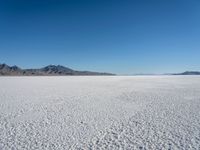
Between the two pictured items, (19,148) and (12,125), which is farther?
(12,125)

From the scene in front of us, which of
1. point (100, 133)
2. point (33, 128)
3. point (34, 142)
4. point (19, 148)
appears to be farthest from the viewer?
point (33, 128)

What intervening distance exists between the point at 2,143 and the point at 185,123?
428 centimetres

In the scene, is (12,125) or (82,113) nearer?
(12,125)

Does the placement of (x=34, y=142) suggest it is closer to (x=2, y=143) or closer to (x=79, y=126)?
(x=2, y=143)

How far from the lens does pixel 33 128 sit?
190 inches

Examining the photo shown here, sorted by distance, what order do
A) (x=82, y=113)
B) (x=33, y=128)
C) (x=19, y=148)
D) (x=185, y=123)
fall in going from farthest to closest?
(x=82, y=113)
(x=185, y=123)
(x=33, y=128)
(x=19, y=148)

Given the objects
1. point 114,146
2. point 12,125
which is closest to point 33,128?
point 12,125

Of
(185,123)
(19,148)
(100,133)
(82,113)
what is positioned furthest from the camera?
(82,113)

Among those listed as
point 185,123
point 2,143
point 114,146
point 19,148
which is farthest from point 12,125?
point 185,123

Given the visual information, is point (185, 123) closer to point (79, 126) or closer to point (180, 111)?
point (180, 111)

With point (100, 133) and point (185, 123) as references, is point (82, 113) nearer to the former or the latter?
point (100, 133)

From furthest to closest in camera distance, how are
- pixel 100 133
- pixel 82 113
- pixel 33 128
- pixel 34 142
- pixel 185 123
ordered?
pixel 82 113, pixel 185 123, pixel 33 128, pixel 100 133, pixel 34 142

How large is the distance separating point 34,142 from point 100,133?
1.41 m

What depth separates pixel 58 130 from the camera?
15.3ft
